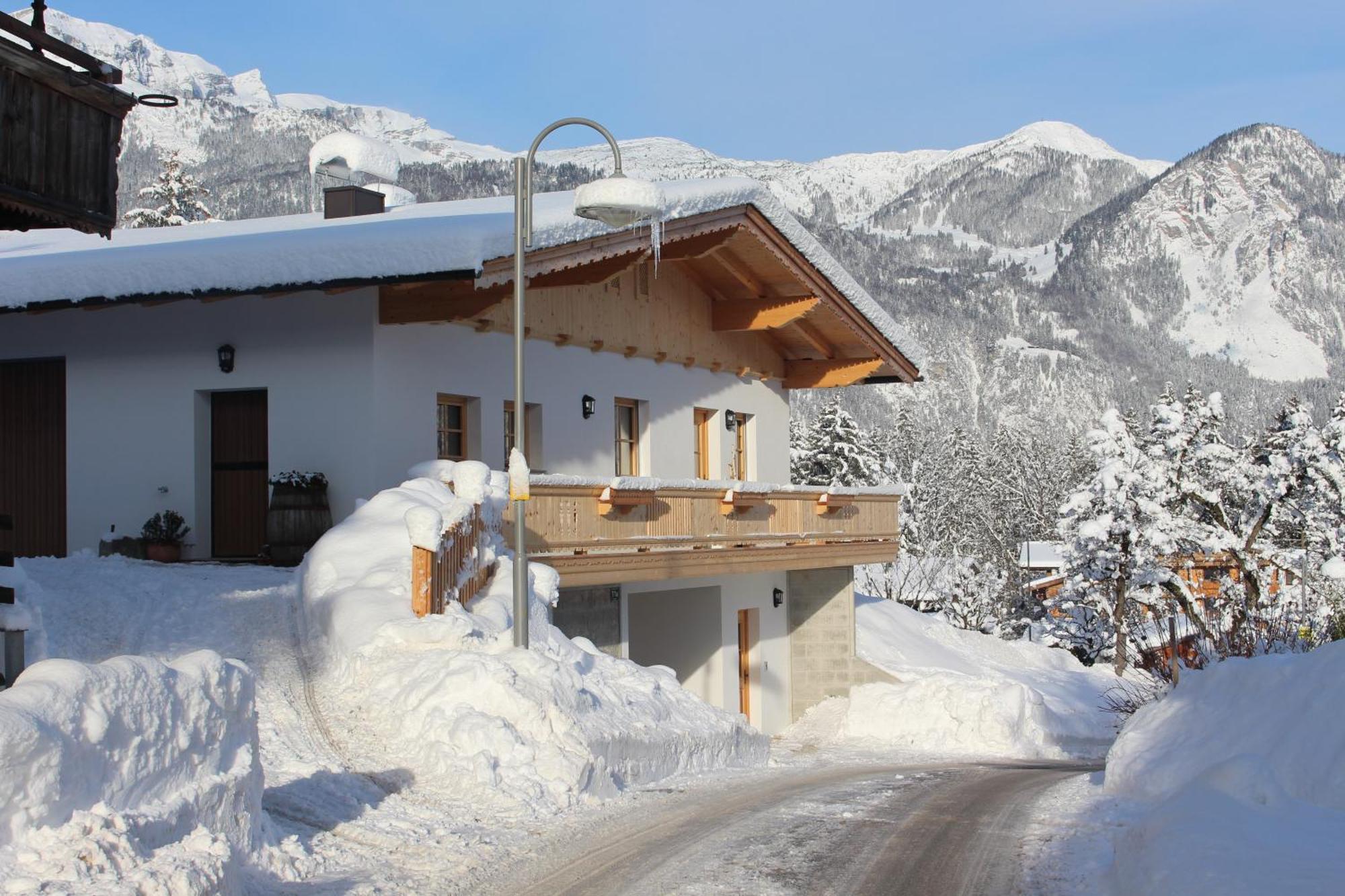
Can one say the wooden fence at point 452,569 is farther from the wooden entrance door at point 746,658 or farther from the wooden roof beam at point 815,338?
the wooden roof beam at point 815,338

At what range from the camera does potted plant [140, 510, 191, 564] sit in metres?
18.5

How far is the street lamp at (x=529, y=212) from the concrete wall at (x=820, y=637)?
15153 mm

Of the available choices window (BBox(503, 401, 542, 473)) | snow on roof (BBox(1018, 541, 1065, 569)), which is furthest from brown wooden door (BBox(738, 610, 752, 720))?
snow on roof (BBox(1018, 541, 1065, 569))

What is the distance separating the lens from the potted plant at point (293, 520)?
1781 cm

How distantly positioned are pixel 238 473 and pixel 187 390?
4.03 ft

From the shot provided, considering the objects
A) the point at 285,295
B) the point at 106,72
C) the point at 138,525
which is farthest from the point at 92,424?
the point at 106,72

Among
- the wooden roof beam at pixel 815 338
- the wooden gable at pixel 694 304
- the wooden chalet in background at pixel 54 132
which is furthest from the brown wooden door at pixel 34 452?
the wooden roof beam at pixel 815 338

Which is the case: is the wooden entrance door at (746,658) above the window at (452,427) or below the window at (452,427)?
below

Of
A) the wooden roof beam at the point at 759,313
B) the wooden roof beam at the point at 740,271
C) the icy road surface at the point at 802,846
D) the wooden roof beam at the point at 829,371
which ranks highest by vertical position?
the wooden roof beam at the point at 740,271

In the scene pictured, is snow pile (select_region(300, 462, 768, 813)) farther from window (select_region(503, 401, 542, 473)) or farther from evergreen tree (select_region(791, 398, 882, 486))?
evergreen tree (select_region(791, 398, 882, 486))

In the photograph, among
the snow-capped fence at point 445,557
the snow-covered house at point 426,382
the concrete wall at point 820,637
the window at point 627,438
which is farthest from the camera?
the concrete wall at point 820,637

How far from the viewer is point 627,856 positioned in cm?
934

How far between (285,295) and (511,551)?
4733 mm

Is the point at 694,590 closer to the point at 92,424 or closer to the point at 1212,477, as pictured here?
the point at 92,424
